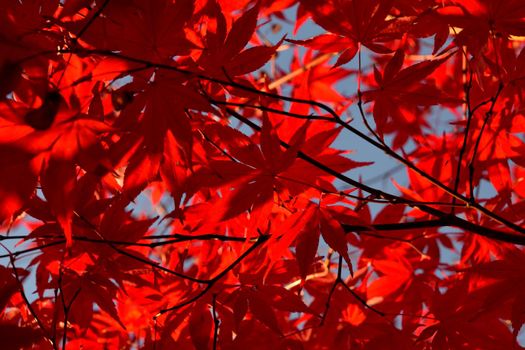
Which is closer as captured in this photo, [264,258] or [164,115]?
[164,115]

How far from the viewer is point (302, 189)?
2.94 ft

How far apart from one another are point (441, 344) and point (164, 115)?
A: 0.66 meters

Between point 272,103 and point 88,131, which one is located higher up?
point 272,103

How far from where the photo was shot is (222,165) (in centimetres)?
84

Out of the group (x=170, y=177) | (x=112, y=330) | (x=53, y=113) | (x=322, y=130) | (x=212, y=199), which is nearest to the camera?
(x=53, y=113)

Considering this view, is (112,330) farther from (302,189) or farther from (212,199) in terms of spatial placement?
(302,189)

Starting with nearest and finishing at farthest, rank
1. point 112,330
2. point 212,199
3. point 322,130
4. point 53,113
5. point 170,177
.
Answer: point 53,113, point 170,177, point 322,130, point 212,199, point 112,330

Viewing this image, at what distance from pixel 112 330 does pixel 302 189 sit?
2.10 feet

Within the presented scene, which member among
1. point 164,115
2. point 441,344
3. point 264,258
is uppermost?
point 164,115

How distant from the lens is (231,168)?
2.76 feet

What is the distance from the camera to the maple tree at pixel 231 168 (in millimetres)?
751

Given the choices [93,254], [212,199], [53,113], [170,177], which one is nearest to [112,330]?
[93,254]

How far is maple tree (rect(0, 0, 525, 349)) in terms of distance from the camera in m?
0.75

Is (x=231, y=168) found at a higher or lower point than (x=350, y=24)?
lower
